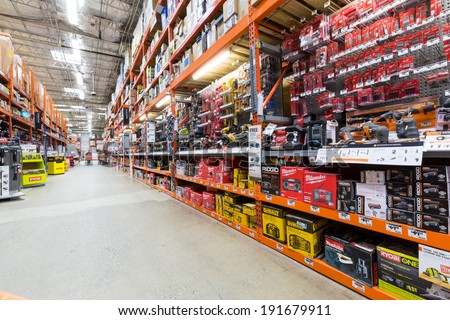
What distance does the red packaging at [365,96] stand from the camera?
6.00 ft

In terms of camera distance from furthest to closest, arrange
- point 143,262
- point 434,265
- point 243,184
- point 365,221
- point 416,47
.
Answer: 1. point 243,184
2. point 143,262
3. point 416,47
4. point 365,221
5. point 434,265

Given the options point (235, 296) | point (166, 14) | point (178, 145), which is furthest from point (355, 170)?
point (166, 14)

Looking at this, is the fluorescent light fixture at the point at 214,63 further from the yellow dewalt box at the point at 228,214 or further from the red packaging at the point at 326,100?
the yellow dewalt box at the point at 228,214

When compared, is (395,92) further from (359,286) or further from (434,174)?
(359,286)

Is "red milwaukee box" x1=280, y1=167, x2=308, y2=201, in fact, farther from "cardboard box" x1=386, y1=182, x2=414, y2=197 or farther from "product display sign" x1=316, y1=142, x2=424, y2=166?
"cardboard box" x1=386, y1=182, x2=414, y2=197

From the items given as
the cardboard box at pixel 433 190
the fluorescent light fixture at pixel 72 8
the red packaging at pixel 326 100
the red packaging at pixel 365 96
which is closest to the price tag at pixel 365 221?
the cardboard box at pixel 433 190

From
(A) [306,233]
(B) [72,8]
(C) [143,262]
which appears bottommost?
(C) [143,262]

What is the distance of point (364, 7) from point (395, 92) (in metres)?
0.76

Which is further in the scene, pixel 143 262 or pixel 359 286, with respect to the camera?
pixel 143 262

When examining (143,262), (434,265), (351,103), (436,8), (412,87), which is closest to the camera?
(434,265)

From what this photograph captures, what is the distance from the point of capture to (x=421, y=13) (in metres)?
1.53

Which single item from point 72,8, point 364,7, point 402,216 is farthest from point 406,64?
point 72,8

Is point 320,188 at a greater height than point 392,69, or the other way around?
point 392,69

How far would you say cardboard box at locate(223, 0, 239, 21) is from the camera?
2.45 m
